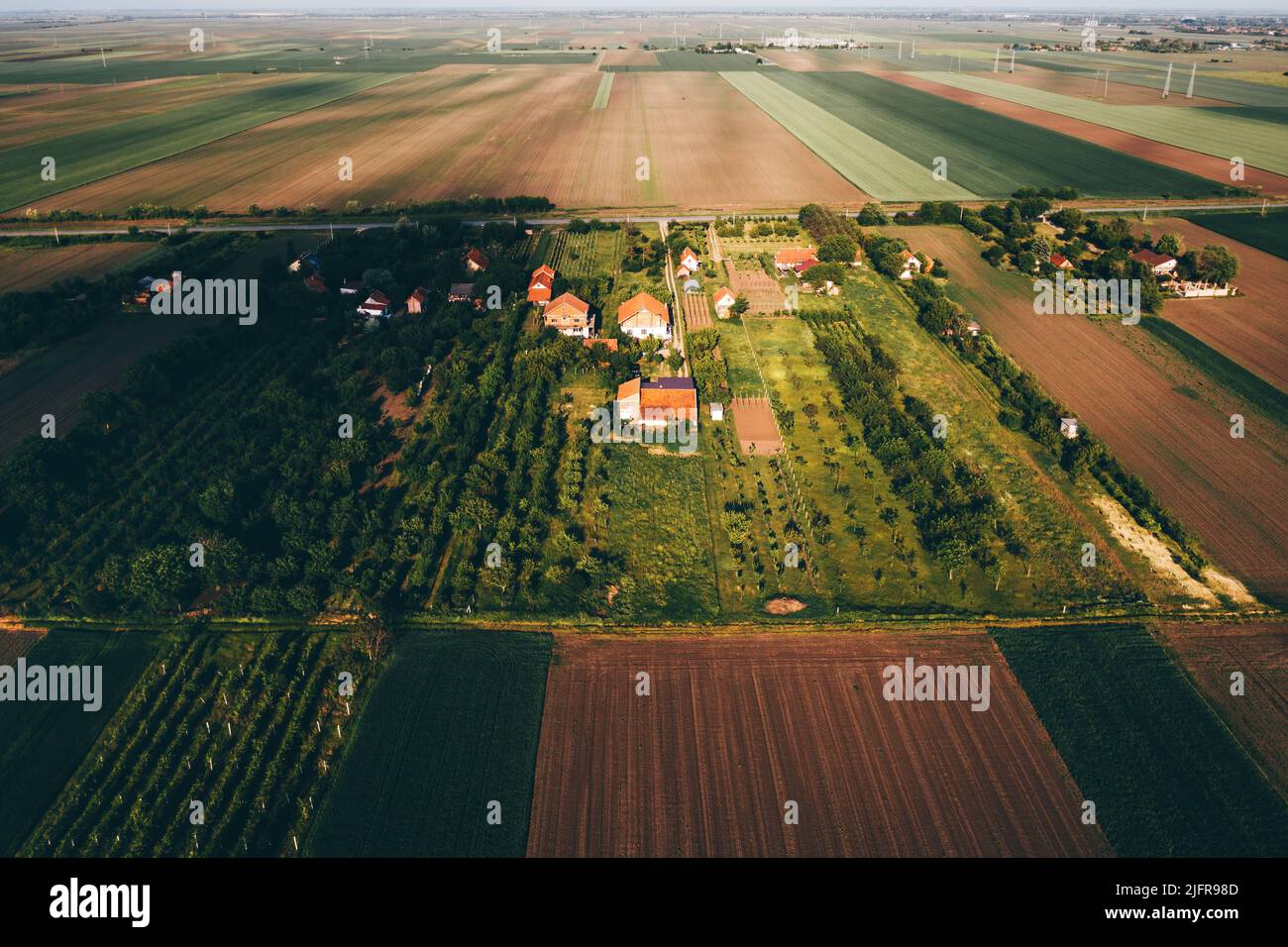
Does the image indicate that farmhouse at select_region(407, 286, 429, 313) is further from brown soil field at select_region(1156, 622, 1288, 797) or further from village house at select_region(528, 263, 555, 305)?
brown soil field at select_region(1156, 622, 1288, 797)

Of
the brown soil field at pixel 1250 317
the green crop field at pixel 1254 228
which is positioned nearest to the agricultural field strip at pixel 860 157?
the green crop field at pixel 1254 228

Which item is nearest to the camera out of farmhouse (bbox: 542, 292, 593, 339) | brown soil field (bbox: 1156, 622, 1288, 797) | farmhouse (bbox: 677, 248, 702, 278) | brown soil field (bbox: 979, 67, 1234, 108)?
brown soil field (bbox: 1156, 622, 1288, 797)

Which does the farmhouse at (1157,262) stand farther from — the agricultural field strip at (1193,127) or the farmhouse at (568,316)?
the agricultural field strip at (1193,127)

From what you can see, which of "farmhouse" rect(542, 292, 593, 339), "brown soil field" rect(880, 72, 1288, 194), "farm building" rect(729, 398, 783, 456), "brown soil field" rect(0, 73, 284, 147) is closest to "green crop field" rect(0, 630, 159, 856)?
"farm building" rect(729, 398, 783, 456)

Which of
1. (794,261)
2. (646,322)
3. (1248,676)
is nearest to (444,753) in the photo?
(1248,676)

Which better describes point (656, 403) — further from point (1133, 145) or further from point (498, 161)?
point (1133, 145)
